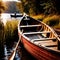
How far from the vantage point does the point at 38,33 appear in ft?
48.1

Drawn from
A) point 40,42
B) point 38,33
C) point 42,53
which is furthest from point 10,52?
point 42,53

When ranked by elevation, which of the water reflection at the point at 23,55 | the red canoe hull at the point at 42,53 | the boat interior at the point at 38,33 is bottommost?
the water reflection at the point at 23,55

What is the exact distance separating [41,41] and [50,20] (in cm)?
783

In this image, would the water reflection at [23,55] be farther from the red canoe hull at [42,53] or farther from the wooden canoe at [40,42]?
the red canoe hull at [42,53]

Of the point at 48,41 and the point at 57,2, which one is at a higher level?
the point at 57,2

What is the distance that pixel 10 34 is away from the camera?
15992 mm

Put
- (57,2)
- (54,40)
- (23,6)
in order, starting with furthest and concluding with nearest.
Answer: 1. (23,6)
2. (57,2)
3. (54,40)

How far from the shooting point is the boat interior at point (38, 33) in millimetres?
13055

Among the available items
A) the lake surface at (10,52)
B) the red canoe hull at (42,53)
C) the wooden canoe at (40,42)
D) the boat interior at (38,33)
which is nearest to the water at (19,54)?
the lake surface at (10,52)

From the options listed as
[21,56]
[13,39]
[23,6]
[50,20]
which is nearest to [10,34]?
[13,39]

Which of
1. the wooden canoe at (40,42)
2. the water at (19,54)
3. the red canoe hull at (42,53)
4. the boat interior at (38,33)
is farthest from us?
the water at (19,54)

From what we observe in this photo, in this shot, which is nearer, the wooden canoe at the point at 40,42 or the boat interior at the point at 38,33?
the wooden canoe at the point at 40,42

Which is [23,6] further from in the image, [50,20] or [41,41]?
[41,41]

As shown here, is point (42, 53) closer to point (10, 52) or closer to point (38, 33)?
point (38, 33)
